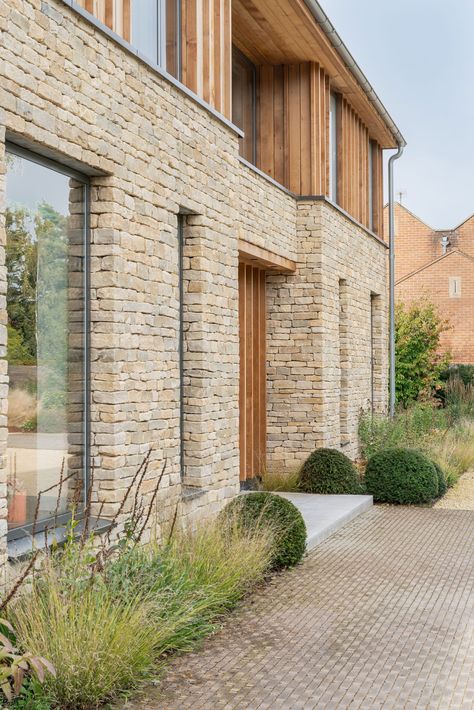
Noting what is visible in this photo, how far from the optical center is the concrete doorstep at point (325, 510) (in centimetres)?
986

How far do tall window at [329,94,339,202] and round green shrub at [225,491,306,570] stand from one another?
7711 mm

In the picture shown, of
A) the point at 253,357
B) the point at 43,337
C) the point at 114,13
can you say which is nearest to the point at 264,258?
the point at 253,357

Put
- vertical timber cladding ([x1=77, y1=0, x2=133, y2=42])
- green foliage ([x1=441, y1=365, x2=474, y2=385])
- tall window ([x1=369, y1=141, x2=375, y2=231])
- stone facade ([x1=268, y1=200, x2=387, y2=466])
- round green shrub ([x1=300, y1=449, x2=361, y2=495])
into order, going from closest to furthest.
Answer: vertical timber cladding ([x1=77, y1=0, x2=133, y2=42])
round green shrub ([x1=300, y1=449, x2=361, y2=495])
stone facade ([x1=268, y1=200, x2=387, y2=466])
tall window ([x1=369, y1=141, x2=375, y2=231])
green foliage ([x1=441, y1=365, x2=474, y2=385])

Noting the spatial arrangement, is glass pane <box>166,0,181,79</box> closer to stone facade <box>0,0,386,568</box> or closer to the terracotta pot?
stone facade <box>0,0,386,568</box>

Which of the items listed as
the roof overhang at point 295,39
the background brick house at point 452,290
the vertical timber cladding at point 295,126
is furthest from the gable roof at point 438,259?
the vertical timber cladding at point 295,126

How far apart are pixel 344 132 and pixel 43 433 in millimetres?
10521

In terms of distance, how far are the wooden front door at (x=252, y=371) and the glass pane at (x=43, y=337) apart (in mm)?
5710

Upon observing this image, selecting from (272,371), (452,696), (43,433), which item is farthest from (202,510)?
(272,371)

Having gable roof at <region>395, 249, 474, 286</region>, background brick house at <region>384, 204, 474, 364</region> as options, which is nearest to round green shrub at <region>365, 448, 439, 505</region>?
background brick house at <region>384, 204, 474, 364</region>

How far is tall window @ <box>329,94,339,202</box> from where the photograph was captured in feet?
50.2

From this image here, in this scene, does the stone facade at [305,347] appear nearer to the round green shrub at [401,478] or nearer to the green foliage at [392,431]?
the round green shrub at [401,478]

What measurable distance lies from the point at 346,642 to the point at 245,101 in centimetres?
933

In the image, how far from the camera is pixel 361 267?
16.7 m

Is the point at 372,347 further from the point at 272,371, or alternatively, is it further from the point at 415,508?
the point at 415,508
